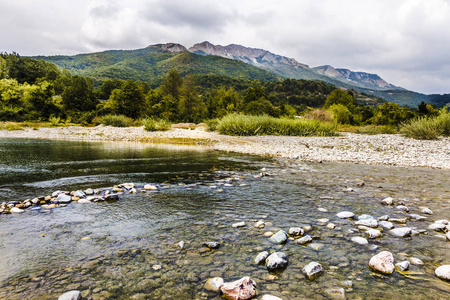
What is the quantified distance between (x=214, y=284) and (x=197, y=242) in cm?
83

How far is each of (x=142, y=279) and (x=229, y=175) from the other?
4772mm

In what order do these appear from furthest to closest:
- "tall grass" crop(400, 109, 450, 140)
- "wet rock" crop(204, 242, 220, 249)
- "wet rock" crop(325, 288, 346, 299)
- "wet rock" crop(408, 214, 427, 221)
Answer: "tall grass" crop(400, 109, 450, 140) → "wet rock" crop(408, 214, 427, 221) → "wet rock" crop(204, 242, 220, 249) → "wet rock" crop(325, 288, 346, 299)

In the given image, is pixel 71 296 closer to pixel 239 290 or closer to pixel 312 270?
pixel 239 290

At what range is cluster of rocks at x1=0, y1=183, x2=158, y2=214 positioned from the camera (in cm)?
380

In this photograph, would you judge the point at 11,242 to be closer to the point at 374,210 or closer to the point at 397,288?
the point at 397,288

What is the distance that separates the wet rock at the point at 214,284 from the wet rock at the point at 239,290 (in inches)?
3.3

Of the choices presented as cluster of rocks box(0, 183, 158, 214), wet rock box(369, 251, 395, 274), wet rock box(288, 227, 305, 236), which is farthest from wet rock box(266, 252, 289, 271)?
cluster of rocks box(0, 183, 158, 214)

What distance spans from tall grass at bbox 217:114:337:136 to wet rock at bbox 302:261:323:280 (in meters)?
19.4

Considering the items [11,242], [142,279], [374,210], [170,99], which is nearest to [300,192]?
[374,210]

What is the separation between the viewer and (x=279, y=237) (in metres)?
2.87

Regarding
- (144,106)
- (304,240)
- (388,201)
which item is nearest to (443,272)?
(304,240)

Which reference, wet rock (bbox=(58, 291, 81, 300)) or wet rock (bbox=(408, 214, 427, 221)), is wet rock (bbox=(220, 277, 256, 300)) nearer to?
wet rock (bbox=(58, 291, 81, 300))

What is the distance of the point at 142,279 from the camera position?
2.13 metres

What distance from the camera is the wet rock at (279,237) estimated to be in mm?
2838
